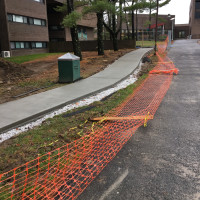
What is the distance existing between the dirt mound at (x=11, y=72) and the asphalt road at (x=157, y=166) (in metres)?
8.84

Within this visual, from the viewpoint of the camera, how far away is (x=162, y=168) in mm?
3449

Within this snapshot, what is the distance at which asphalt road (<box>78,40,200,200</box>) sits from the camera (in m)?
2.91

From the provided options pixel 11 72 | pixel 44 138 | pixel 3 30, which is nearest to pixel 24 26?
pixel 3 30

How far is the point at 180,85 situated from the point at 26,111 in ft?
22.5

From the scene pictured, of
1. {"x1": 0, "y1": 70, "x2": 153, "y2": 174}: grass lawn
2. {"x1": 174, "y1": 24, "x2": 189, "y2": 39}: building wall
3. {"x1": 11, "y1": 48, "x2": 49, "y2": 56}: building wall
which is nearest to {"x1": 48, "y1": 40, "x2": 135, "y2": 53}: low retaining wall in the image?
{"x1": 11, "y1": 48, "x2": 49, "y2": 56}: building wall

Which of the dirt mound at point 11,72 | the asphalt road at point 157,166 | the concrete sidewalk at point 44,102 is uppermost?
the dirt mound at point 11,72

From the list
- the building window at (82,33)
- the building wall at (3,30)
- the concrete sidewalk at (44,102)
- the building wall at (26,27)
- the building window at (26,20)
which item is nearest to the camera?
the concrete sidewalk at (44,102)

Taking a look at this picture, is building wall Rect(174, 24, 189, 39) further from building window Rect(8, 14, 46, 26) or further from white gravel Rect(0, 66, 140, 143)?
white gravel Rect(0, 66, 140, 143)

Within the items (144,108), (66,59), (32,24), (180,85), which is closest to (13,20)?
(32,24)

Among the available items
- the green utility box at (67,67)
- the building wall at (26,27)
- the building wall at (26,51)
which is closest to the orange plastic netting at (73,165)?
the green utility box at (67,67)

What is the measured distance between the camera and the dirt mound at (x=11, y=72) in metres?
11.7

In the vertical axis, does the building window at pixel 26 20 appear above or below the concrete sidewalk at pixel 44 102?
above

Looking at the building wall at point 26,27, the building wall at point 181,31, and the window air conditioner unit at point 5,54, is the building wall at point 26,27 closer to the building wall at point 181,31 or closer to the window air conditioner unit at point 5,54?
the window air conditioner unit at point 5,54

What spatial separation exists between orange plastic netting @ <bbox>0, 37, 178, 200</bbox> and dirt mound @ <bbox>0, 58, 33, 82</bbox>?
25.3ft
